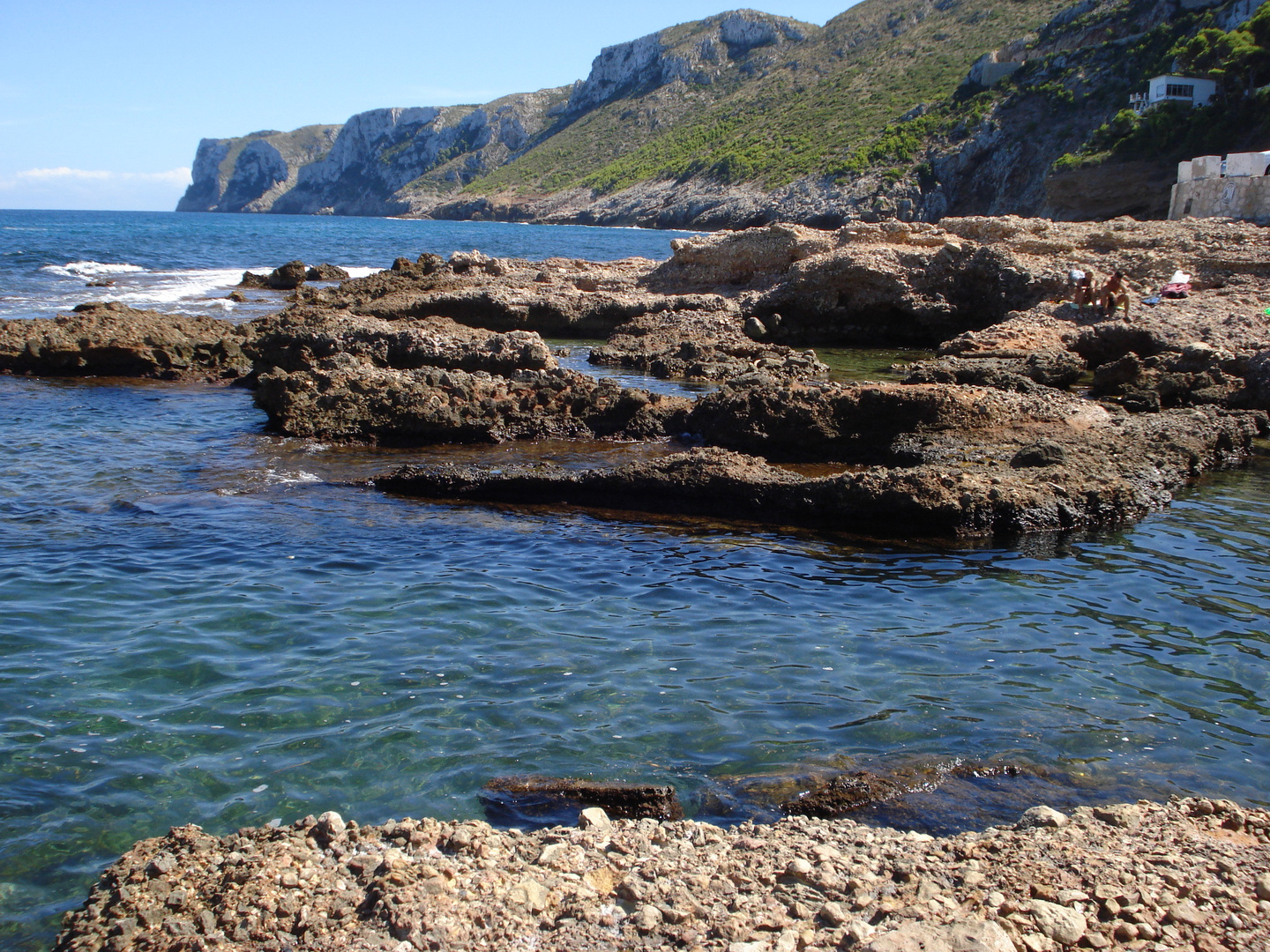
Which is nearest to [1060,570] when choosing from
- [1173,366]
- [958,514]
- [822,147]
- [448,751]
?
[958,514]

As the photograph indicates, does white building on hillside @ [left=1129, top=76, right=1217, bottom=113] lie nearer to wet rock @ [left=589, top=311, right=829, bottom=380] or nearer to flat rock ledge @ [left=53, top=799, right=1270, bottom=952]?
wet rock @ [left=589, top=311, right=829, bottom=380]

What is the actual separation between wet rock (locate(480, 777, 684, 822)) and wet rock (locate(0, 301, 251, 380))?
14223 mm

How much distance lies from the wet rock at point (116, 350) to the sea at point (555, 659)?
7.00 metres

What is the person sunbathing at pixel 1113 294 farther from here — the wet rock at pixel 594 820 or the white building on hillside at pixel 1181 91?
the white building on hillside at pixel 1181 91

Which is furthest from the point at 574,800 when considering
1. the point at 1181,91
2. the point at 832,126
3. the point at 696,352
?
the point at 832,126

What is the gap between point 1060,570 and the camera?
7.37m

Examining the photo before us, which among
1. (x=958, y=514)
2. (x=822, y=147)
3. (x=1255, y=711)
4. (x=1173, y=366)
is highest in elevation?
(x=822, y=147)

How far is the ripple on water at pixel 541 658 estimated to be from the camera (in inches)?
175

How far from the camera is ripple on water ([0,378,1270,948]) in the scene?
4.44 meters

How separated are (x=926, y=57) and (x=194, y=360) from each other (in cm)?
8794

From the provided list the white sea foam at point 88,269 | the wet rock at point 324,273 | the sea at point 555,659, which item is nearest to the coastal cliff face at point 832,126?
the wet rock at point 324,273

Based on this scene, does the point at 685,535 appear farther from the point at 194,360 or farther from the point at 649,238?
the point at 649,238

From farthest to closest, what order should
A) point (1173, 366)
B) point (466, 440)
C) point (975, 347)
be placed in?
point (975, 347)
point (1173, 366)
point (466, 440)

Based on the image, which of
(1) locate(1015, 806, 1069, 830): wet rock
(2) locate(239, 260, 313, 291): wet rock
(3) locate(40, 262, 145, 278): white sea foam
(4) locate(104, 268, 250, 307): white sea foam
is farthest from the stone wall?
(3) locate(40, 262, 145, 278): white sea foam
